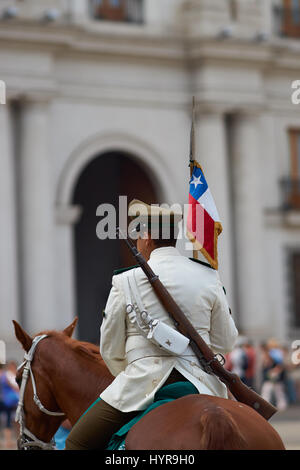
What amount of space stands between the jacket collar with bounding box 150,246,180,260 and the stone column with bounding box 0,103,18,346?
1706 cm

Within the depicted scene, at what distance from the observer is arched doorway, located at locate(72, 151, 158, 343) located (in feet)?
95.5

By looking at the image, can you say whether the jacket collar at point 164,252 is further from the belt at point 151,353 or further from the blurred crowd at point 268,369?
the blurred crowd at point 268,369

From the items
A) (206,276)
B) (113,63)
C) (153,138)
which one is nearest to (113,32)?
(113,63)

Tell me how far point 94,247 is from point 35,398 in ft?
74.9

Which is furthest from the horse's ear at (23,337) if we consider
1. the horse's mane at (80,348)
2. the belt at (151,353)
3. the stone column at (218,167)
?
the stone column at (218,167)

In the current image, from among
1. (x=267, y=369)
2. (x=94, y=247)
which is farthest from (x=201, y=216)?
(x=94, y=247)

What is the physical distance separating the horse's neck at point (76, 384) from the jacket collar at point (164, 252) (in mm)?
982

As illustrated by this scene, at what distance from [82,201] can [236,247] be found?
5.31 meters

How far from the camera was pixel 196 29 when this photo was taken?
25.9 metres

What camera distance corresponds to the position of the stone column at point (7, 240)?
2300cm

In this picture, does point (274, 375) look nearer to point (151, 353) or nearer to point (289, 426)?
point (289, 426)

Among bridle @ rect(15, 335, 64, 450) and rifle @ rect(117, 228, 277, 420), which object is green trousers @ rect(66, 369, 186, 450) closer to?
rifle @ rect(117, 228, 277, 420)
